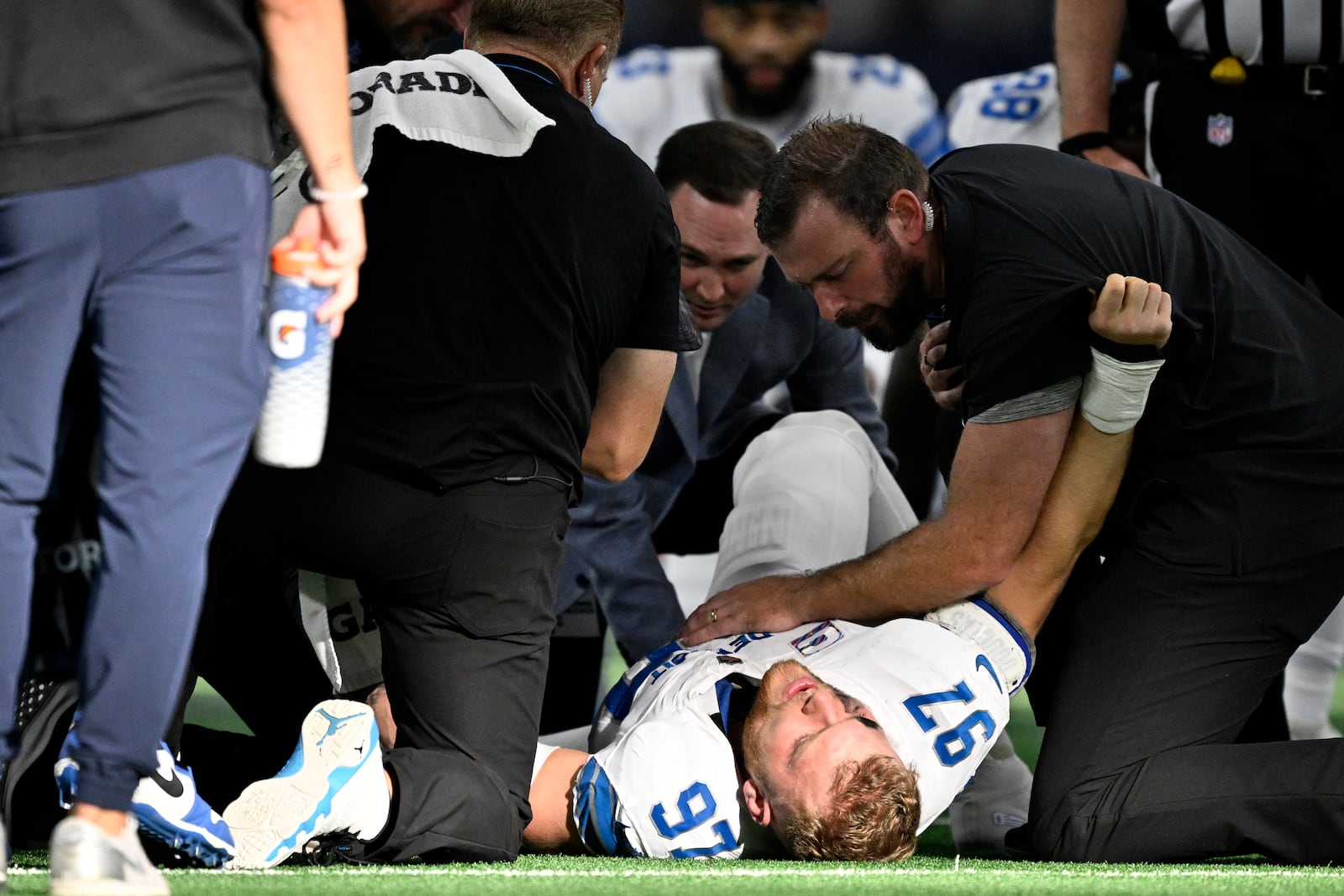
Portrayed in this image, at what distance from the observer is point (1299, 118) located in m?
3.28

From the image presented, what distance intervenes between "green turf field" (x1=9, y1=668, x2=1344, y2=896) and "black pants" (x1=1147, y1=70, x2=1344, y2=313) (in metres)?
1.51

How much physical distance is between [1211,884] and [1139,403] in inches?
32.2

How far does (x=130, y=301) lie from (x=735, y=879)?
1076mm

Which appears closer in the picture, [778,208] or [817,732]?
[817,732]

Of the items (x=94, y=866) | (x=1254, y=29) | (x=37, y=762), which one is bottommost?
(x=37, y=762)

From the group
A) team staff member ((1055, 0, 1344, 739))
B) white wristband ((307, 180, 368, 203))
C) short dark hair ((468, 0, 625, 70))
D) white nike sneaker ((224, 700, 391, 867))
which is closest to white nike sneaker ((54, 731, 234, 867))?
white nike sneaker ((224, 700, 391, 867))

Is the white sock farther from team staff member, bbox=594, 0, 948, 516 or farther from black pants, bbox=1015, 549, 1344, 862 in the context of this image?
team staff member, bbox=594, 0, 948, 516

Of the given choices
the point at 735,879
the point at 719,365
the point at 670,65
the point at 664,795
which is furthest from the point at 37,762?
the point at 670,65

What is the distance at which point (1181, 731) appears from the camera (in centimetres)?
258

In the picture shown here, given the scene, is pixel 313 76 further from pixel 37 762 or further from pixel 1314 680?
pixel 1314 680

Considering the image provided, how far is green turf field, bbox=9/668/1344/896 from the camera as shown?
1818 mm

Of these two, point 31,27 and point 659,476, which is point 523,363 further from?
point 659,476

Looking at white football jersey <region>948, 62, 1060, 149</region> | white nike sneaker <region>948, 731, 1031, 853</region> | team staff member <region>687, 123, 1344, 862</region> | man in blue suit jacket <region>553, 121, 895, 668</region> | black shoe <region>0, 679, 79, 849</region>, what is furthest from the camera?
white football jersey <region>948, 62, 1060, 149</region>

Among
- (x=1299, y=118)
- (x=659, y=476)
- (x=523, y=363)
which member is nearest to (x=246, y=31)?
(x=523, y=363)
